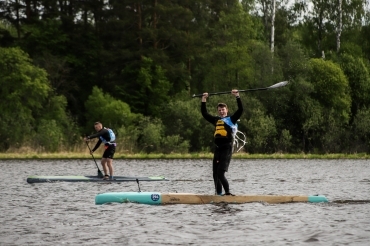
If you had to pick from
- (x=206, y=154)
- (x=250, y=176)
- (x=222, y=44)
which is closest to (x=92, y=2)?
(x=222, y=44)

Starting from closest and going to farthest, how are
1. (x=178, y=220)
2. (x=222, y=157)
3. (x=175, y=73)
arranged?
1. (x=178, y=220)
2. (x=222, y=157)
3. (x=175, y=73)

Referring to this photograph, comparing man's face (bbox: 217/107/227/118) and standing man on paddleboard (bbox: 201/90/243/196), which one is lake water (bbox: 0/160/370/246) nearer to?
standing man on paddleboard (bbox: 201/90/243/196)

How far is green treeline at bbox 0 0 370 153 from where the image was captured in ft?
193

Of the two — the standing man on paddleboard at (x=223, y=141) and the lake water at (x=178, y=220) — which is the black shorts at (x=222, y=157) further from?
the lake water at (x=178, y=220)

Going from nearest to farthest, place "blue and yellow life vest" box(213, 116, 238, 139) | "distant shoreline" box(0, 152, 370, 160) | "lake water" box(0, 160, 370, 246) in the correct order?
"lake water" box(0, 160, 370, 246) < "blue and yellow life vest" box(213, 116, 238, 139) < "distant shoreline" box(0, 152, 370, 160)

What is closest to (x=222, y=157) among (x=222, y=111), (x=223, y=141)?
(x=223, y=141)

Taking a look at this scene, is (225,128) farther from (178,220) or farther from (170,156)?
(170,156)

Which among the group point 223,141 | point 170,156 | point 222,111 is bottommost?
point 170,156

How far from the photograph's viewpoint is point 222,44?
68438 mm

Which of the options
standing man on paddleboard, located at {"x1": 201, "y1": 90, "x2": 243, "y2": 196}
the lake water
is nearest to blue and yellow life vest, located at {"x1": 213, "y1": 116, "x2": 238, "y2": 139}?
standing man on paddleboard, located at {"x1": 201, "y1": 90, "x2": 243, "y2": 196}

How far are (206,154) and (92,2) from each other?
65.6ft

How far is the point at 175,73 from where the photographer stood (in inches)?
2655

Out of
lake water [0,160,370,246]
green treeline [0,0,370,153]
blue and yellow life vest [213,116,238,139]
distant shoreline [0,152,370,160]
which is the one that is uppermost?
green treeline [0,0,370,153]

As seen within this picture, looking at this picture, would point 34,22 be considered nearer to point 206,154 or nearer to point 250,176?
point 206,154
